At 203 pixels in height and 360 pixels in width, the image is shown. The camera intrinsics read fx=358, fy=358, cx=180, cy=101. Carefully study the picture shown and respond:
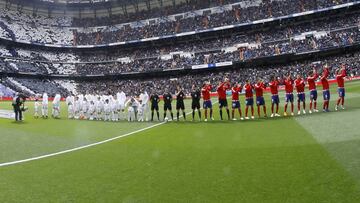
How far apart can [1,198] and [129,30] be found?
72939 mm

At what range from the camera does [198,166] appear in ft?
29.8

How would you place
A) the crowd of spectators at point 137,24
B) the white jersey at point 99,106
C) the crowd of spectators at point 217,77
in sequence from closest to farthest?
the white jersey at point 99,106
the crowd of spectators at point 217,77
the crowd of spectators at point 137,24

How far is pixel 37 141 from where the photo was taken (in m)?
15.8

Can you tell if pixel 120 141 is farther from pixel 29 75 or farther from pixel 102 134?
pixel 29 75

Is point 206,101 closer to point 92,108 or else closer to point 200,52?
point 92,108

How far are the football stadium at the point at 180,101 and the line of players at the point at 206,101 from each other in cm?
9

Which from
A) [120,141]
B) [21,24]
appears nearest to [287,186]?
[120,141]

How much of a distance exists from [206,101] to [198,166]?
40.6 feet

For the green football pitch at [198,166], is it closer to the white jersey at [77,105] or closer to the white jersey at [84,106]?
the white jersey at [84,106]

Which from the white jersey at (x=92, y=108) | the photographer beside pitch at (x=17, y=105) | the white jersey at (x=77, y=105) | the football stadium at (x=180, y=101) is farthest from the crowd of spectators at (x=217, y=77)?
the photographer beside pitch at (x=17, y=105)

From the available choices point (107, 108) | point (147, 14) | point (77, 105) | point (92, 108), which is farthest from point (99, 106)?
point (147, 14)

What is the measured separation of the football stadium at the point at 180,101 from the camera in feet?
24.9

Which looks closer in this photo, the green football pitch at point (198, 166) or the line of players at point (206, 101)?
the green football pitch at point (198, 166)

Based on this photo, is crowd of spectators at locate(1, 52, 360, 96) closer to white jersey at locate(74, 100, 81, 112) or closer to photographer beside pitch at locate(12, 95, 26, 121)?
white jersey at locate(74, 100, 81, 112)
